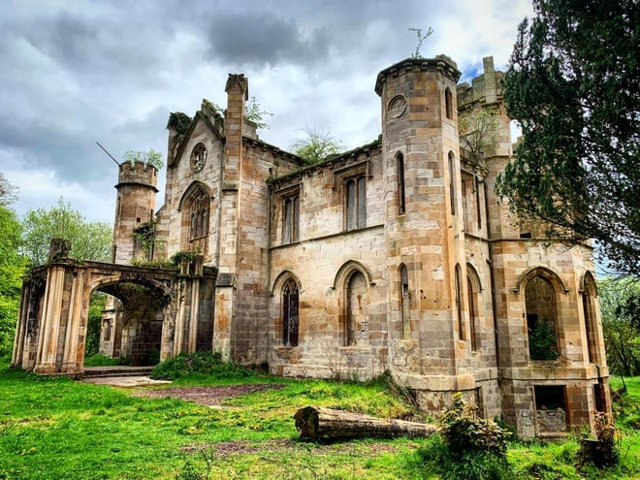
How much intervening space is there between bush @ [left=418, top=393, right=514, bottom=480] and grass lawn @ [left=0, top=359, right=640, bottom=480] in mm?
348

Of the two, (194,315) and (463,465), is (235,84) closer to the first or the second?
(194,315)

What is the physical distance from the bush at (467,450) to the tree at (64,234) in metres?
33.7

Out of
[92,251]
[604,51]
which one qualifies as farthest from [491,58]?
[92,251]

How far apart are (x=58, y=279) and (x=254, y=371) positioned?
25.2ft

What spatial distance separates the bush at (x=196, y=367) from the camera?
1706 cm

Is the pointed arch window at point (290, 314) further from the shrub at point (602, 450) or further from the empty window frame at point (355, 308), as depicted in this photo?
the shrub at point (602, 450)

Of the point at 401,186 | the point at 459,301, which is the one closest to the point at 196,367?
the point at 459,301

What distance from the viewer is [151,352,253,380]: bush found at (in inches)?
672

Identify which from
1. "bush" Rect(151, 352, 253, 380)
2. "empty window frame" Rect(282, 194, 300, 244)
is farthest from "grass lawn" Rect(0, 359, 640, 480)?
"empty window frame" Rect(282, 194, 300, 244)

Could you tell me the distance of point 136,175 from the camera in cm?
2869

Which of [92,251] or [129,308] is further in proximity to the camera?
[92,251]

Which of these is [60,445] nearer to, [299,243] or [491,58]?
[299,243]

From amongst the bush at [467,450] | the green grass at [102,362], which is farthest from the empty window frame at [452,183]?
the green grass at [102,362]

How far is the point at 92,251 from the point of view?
125 feet
